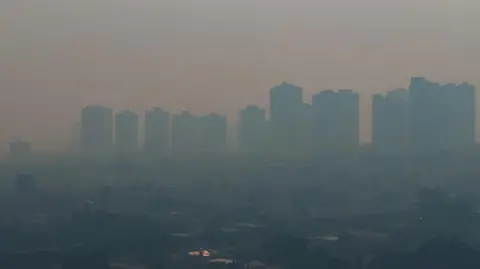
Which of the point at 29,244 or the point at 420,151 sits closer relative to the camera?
the point at 29,244

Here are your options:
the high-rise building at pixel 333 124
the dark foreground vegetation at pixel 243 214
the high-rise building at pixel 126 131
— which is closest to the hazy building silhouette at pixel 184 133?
the dark foreground vegetation at pixel 243 214

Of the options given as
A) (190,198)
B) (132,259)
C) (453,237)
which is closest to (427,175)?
(453,237)

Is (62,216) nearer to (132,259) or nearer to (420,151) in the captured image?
(132,259)

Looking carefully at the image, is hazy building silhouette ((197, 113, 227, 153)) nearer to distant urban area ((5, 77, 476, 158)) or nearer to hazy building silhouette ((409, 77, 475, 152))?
distant urban area ((5, 77, 476, 158))

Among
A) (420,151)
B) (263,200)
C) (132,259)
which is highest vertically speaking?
(420,151)

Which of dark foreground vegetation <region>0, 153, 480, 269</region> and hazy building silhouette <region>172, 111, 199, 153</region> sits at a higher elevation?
hazy building silhouette <region>172, 111, 199, 153</region>

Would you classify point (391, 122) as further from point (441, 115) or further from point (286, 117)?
point (286, 117)

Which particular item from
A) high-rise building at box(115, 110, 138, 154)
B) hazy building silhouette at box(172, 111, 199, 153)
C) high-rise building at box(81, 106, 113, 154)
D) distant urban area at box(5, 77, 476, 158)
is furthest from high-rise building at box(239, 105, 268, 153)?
high-rise building at box(81, 106, 113, 154)
